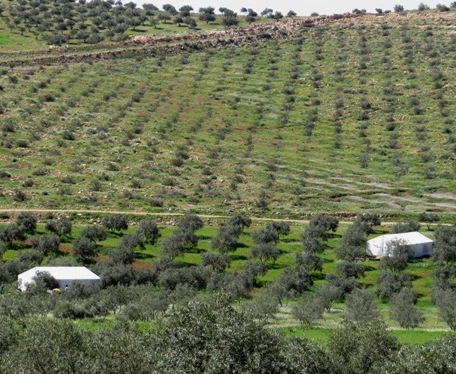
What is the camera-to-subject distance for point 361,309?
59875mm

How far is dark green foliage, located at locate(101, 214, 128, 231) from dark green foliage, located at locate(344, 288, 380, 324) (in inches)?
1271

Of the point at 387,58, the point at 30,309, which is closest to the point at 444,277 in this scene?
the point at 30,309

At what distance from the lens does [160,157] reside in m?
128

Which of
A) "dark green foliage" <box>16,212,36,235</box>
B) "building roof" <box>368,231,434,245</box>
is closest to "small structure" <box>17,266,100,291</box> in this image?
"dark green foliage" <box>16,212,36,235</box>

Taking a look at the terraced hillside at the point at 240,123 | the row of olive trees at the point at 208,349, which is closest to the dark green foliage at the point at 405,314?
the row of olive trees at the point at 208,349

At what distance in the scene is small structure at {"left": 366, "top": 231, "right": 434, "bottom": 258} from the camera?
279 feet

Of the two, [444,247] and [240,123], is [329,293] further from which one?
[240,123]

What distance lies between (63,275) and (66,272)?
50cm

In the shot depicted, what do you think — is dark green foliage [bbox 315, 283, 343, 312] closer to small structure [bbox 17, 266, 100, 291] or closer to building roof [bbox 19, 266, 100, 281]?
small structure [bbox 17, 266, 100, 291]

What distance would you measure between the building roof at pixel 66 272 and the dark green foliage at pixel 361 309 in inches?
791

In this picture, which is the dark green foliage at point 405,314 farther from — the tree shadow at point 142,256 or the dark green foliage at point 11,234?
the dark green foliage at point 11,234

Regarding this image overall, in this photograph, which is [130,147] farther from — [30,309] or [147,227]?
[30,309]

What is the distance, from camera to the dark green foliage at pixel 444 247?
83.1 m

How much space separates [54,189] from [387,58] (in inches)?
3435
